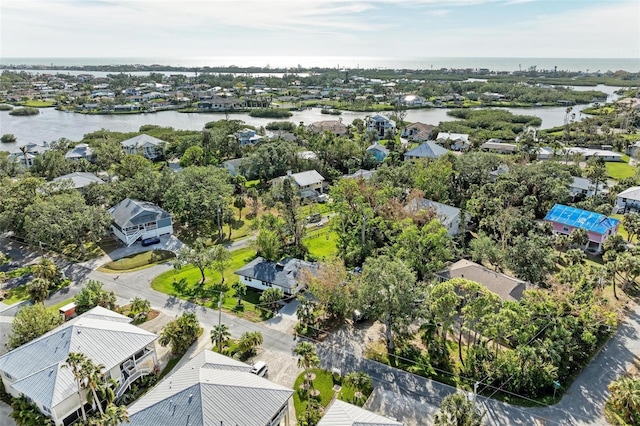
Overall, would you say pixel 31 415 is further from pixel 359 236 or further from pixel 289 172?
pixel 289 172

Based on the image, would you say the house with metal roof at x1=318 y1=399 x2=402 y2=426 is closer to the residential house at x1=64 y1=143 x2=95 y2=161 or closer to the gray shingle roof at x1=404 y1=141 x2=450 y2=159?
the gray shingle roof at x1=404 y1=141 x2=450 y2=159

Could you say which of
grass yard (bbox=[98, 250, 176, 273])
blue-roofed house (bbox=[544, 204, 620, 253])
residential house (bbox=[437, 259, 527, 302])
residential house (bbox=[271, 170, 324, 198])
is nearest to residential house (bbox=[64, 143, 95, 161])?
residential house (bbox=[271, 170, 324, 198])

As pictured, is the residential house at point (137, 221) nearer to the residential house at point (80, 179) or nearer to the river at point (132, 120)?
the residential house at point (80, 179)

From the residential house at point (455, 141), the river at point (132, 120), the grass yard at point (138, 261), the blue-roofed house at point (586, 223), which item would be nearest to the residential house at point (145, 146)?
the river at point (132, 120)

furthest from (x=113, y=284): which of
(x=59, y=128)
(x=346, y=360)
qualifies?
(x=59, y=128)

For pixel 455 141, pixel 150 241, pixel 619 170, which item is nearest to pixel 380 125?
pixel 455 141

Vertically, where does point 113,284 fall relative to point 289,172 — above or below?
below
